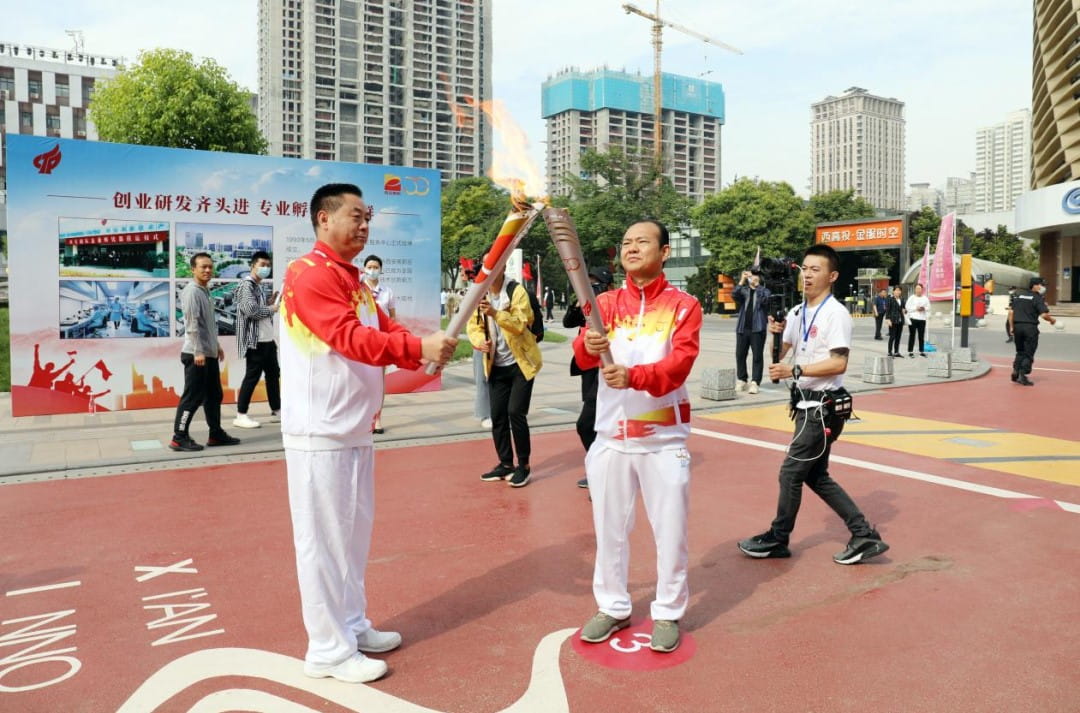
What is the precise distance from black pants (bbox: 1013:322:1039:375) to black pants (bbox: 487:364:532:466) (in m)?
11.1

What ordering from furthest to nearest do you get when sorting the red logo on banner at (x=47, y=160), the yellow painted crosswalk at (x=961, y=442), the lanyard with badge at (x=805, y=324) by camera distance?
1. the red logo on banner at (x=47, y=160)
2. the yellow painted crosswalk at (x=961, y=442)
3. the lanyard with badge at (x=805, y=324)

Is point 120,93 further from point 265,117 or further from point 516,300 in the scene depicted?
point 265,117

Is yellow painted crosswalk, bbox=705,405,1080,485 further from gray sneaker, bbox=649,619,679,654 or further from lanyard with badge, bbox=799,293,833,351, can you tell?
gray sneaker, bbox=649,619,679,654

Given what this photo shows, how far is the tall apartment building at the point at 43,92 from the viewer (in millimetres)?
83375

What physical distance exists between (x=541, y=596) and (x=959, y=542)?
293 cm

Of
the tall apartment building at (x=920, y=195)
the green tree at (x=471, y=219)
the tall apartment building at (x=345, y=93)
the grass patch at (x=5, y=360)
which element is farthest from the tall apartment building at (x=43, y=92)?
the tall apartment building at (x=920, y=195)

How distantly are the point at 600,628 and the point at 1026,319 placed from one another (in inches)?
521

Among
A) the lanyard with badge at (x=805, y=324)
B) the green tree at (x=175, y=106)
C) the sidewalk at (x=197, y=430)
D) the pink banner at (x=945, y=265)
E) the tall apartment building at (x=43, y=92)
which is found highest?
the tall apartment building at (x=43, y=92)

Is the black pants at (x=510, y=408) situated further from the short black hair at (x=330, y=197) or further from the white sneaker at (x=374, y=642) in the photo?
the short black hair at (x=330, y=197)

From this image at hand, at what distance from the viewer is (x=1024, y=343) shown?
14.2 metres

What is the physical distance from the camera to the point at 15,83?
8369 cm

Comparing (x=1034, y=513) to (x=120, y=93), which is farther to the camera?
(x=120, y=93)

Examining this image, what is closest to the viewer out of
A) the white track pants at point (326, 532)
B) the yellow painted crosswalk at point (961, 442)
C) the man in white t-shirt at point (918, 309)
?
the white track pants at point (326, 532)

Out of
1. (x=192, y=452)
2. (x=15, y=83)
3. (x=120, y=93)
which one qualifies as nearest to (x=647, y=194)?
(x=120, y=93)
